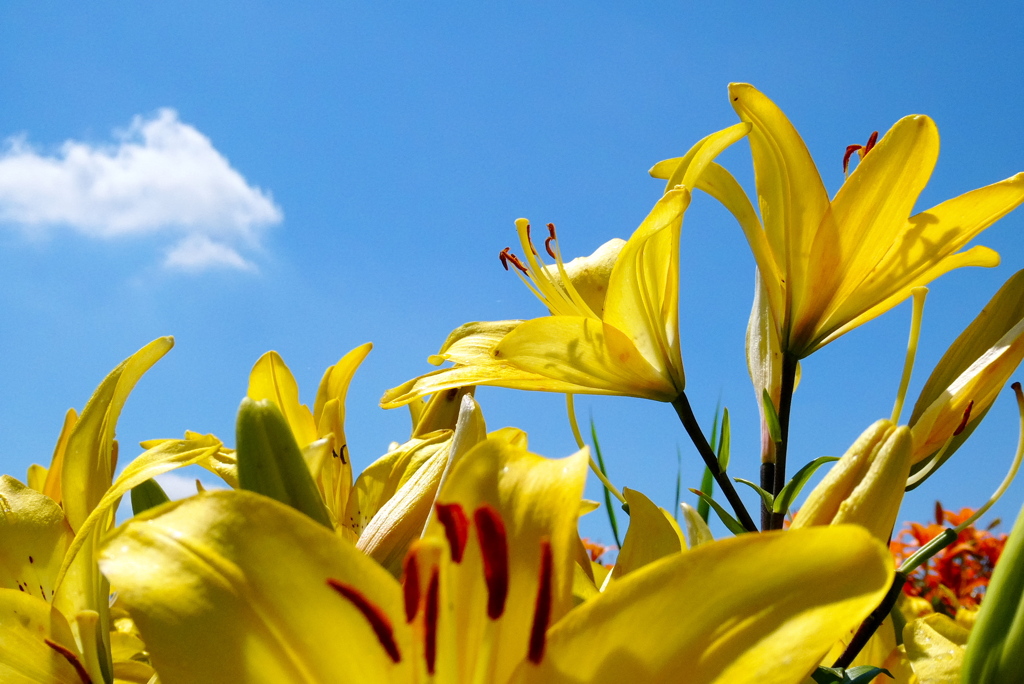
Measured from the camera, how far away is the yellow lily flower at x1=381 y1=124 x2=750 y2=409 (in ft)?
2.27

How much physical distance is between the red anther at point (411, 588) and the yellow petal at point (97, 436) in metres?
0.32

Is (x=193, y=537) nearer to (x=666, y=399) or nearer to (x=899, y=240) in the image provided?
(x=666, y=399)

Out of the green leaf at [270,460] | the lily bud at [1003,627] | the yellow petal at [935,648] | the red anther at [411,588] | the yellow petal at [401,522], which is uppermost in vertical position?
the green leaf at [270,460]

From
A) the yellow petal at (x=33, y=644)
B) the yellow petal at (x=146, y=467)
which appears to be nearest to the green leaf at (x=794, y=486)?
the yellow petal at (x=146, y=467)

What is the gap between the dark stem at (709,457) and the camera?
702 mm

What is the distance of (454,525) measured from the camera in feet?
1.27

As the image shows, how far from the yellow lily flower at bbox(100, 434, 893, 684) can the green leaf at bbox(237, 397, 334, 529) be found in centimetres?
8

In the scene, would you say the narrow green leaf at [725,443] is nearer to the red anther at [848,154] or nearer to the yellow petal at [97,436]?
the red anther at [848,154]

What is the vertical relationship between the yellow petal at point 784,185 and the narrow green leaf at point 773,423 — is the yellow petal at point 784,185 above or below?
above

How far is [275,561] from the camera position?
36cm

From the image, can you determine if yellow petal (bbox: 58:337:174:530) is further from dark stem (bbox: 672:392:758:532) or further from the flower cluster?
dark stem (bbox: 672:392:758:532)

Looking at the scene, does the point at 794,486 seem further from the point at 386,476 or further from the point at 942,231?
the point at 386,476

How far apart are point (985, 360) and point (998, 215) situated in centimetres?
17

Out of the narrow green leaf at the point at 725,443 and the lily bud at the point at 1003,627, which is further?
the narrow green leaf at the point at 725,443
